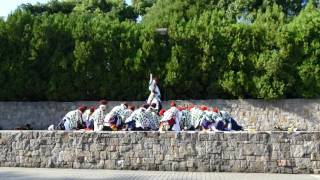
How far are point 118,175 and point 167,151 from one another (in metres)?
1.75

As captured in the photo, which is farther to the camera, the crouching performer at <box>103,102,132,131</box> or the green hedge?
the green hedge

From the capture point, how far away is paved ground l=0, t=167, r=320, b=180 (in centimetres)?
1347

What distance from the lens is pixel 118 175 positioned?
1400cm

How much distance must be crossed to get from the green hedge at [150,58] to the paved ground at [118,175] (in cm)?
1299

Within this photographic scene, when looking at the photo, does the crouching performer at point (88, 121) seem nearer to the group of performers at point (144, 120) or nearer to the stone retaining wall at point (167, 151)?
the group of performers at point (144, 120)

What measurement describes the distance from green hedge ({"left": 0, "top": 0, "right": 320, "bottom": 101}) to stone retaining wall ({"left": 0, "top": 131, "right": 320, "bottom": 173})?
12180 mm

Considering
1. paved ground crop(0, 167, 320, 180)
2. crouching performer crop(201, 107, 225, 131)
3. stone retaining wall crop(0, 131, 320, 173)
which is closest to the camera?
paved ground crop(0, 167, 320, 180)

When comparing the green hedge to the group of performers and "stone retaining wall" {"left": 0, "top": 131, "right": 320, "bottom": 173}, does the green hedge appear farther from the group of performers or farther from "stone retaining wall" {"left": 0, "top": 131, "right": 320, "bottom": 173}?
"stone retaining wall" {"left": 0, "top": 131, "right": 320, "bottom": 173}

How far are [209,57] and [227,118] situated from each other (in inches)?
326

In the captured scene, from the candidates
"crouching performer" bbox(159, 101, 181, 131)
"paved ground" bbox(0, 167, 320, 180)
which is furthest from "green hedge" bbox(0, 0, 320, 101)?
"paved ground" bbox(0, 167, 320, 180)

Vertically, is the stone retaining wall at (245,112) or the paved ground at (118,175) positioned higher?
the stone retaining wall at (245,112)

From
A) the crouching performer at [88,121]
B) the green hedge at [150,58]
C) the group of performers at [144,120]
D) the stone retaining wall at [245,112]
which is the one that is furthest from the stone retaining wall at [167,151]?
the green hedge at [150,58]

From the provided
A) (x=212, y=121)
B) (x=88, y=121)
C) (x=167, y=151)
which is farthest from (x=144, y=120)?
(x=167, y=151)

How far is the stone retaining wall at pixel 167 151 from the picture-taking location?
14.8 m
